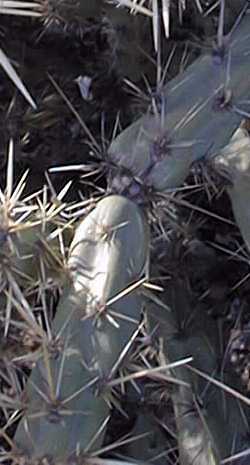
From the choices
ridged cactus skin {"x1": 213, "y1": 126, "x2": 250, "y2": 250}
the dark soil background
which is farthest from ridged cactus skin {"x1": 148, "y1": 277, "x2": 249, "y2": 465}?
ridged cactus skin {"x1": 213, "y1": 126, "x2": 250, "y2": 250}

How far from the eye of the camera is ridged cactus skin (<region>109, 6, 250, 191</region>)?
167 centimetres

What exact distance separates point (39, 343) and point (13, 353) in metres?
0.15

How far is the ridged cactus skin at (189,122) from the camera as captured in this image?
5.49 ft

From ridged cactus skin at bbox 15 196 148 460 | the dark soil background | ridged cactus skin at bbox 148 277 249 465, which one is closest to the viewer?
ridged cactus skin at bbox 15 196 148 460

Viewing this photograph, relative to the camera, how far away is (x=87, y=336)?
5.23 ft

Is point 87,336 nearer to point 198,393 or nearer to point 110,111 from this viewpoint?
point 198,393

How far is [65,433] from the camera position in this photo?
154 cm

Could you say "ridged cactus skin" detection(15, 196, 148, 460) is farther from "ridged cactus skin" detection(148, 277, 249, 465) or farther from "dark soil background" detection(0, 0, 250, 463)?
"dark soil background" detection(0, 0, 250, 463)

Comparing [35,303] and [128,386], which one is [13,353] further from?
[128,386]

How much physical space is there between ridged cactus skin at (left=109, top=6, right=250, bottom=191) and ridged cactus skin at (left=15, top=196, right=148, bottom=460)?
0.21 ft

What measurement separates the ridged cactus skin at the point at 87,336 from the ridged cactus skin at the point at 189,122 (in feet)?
0.21

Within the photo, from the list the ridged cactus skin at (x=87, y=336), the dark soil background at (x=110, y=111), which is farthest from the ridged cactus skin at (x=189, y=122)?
the dark soil background at (x=110, y=111)

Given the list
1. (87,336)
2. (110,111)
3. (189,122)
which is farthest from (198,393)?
(110,111)

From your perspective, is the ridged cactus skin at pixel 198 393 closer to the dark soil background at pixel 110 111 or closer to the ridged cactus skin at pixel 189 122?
the dark soil background at pixel 110 111
